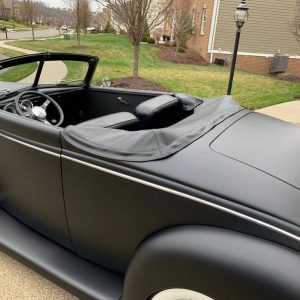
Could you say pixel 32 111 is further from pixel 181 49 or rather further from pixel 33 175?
pixel 181 49

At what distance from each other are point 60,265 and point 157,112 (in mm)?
1144

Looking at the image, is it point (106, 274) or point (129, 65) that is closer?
point (106, 274)

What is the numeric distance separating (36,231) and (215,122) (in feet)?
4.61

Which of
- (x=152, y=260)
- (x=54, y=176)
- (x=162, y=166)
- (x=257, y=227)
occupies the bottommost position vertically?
(x=152, y=260)

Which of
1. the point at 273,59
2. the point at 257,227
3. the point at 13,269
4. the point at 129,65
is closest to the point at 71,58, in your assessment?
the point at 13,269

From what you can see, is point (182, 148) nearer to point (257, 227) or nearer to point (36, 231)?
point (257, 227)

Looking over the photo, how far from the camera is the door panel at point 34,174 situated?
2.06 metres

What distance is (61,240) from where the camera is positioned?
2289 mm

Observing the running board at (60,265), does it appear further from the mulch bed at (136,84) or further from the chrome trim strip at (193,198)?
the mulch bed at (136,84)

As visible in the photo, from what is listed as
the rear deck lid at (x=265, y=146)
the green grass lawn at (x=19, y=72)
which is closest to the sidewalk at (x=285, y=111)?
the green grass lawn at (x=19, y=72)

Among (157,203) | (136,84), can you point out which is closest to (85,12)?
(136,84)

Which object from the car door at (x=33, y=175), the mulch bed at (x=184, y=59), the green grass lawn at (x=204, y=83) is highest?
the car door at (x=33, y=175)

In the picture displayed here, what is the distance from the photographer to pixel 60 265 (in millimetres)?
2125

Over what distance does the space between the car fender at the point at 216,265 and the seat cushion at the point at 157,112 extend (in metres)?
0.92
